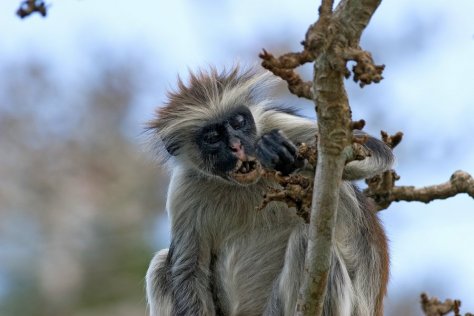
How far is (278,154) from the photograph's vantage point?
5.67m

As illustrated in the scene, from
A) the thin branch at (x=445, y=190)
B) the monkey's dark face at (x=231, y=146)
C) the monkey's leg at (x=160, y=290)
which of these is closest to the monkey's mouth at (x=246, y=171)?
the monkey's dark face at (x=231, y=146)

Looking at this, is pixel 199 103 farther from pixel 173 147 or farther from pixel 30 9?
pixel 30 9

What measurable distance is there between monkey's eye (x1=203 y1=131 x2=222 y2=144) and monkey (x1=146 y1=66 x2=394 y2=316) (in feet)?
0.04

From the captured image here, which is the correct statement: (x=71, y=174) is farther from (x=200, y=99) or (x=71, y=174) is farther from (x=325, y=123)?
(x=325, y=123)

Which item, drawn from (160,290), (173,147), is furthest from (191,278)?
(173,147)

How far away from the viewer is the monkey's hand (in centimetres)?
565

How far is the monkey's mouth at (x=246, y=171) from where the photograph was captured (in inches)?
244

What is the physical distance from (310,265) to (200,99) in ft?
9.68

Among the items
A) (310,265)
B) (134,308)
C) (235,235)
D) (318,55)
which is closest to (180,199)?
(235,235)

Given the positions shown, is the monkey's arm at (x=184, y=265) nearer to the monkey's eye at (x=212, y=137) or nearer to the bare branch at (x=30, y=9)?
the monkey's eye at (x=212, y=137)

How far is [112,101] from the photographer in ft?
65.6

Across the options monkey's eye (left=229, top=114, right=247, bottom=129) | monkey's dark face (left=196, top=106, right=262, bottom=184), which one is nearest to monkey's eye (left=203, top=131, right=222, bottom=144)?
monkey's dark face (left=196, top=106, right=262, bottom=184)

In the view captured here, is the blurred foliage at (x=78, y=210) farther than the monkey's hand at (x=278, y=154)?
Yes

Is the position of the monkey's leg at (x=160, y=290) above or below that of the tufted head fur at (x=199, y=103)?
below
